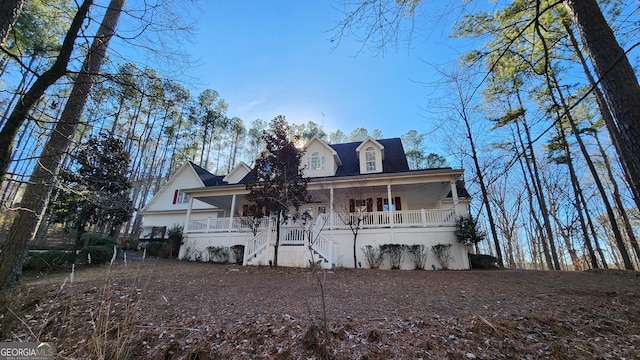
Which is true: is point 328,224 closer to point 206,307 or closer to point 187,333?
point 206,307

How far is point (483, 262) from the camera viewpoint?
10.7m

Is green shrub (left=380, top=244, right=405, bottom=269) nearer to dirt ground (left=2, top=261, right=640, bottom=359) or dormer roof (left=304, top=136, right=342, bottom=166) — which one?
dirt ground (left=2, top=261, right=640, bottom=359)

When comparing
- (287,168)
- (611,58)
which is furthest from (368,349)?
(287,168)

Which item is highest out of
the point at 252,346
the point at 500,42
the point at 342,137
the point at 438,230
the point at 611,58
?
the point at 342,137

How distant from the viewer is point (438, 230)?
1088 centimetres

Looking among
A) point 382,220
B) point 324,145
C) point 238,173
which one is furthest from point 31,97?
point 238,173

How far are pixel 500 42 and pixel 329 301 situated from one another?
18.7 ft

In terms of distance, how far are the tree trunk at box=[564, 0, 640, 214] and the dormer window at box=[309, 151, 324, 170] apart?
40.9 feet

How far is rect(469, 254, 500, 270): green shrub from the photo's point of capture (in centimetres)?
1072

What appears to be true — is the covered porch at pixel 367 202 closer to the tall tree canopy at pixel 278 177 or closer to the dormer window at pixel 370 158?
the tall tree canopy at pixel 278 177

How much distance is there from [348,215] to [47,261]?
1104 cm

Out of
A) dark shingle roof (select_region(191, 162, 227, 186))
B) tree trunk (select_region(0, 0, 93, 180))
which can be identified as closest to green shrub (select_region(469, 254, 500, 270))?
tree trunk (select_region(0, 0, 93, 180))

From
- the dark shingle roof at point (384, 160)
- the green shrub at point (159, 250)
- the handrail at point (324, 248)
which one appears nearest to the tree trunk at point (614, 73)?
the handrail at point (324, 248)

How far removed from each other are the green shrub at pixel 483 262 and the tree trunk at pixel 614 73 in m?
9.41
